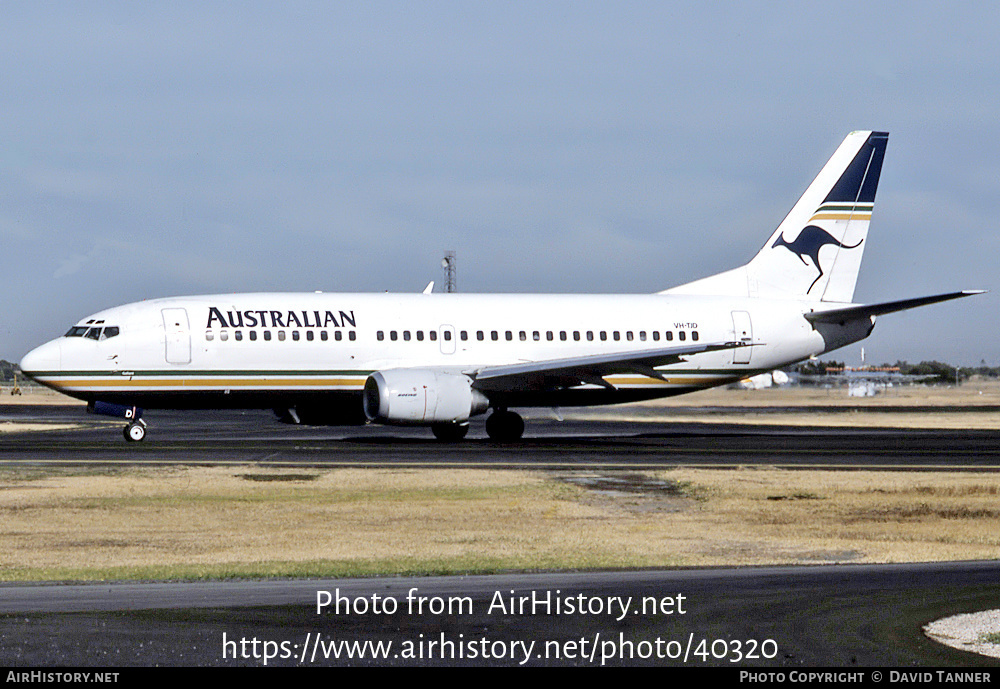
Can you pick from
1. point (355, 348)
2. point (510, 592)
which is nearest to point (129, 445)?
point (355, 348)

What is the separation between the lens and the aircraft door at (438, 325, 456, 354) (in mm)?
39281

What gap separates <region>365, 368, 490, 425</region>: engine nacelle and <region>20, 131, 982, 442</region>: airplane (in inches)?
1.9

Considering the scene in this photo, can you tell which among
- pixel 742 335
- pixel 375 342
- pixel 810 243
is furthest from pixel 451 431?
pixel 810 243

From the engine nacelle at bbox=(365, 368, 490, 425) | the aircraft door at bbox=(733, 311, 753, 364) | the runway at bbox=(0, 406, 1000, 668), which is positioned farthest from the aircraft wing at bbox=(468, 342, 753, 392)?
the runway at bbox=(0, 406, 1000, 668)

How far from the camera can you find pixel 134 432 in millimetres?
36844

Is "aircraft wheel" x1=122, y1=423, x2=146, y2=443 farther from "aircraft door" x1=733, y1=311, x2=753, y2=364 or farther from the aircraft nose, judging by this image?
"aircraft door" x1=733, y1=311, x2=753, y2=364

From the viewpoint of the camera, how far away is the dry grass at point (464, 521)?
1579cm

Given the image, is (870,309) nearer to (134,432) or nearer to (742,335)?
(742,335)

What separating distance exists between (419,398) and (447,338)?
409 centimetres

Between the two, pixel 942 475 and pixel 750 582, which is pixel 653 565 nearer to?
pixel 750 582

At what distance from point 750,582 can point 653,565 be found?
5.58ft

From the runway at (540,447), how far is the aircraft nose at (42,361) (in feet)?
6.93

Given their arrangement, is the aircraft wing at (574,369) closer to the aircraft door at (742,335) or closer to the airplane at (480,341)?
the airplane at (480,341)

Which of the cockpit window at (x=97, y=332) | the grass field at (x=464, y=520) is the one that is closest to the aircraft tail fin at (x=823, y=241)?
the grass field at (x=464, y=520)
